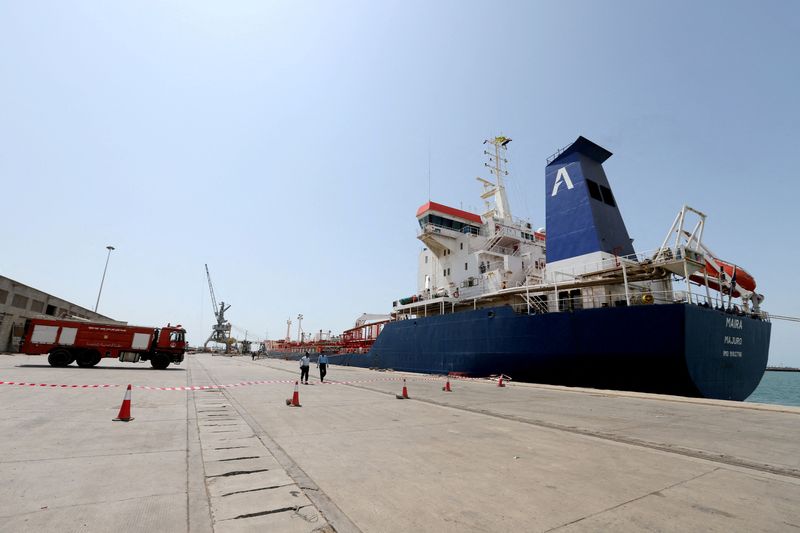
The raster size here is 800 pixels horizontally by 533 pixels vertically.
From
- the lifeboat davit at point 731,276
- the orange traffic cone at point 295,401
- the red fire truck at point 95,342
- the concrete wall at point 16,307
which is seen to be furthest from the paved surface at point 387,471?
the concrete wall at point 16,307

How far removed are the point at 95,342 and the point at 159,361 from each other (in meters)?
3.62

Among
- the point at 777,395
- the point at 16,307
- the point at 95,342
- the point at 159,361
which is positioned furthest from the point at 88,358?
the point at 777,395

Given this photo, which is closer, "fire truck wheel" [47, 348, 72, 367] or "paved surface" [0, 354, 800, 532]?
"paved surface" [0, 354, 800, 532]

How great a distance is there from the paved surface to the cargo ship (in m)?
5.66

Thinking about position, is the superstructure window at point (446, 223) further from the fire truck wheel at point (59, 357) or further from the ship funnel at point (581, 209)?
the fire truck wheel at point (59, 357)

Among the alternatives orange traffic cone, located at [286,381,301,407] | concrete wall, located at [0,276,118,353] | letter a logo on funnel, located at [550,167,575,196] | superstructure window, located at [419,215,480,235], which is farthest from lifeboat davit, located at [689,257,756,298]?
concrete wall, located at [0,276,118,353]

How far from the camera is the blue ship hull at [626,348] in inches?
542

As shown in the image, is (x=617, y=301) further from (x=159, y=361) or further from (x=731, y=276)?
(x=159, y=361)

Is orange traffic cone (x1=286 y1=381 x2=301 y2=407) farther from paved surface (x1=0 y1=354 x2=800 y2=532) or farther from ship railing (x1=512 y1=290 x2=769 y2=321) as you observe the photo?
ship railing (x1=512 y1=290 x2=769 y2=321)

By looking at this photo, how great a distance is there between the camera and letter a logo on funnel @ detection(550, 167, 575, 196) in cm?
1978

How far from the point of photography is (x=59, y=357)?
2047 centimetres

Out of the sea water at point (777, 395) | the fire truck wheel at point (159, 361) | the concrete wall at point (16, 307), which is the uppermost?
the concrete wall at point (16, 307)

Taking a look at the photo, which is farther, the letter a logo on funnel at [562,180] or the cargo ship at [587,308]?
the letter a logo on funnel at [562,180]

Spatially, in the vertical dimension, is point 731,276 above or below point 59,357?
above
